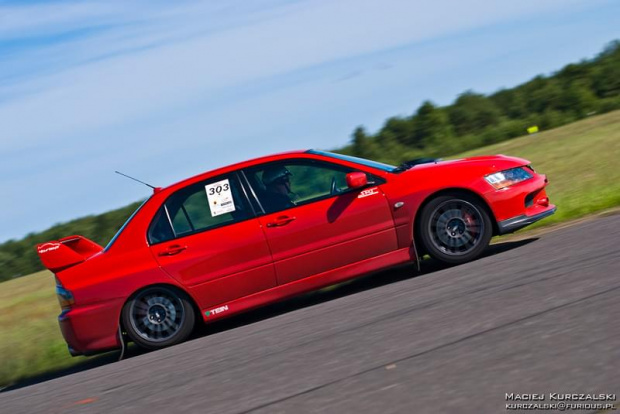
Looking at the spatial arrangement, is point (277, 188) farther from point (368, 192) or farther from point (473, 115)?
point (473, 115)

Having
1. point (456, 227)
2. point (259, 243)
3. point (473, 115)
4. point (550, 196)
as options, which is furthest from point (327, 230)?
point (473, 115)

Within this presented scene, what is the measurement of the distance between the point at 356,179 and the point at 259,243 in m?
1.16

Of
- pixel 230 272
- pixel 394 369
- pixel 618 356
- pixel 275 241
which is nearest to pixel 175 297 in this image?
pixel 230 272

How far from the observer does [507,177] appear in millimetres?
8727

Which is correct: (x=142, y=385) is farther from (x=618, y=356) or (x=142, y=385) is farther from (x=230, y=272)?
(x=618, y=356)

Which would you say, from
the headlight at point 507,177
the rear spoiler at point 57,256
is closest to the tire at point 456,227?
the headlight at point 507,177

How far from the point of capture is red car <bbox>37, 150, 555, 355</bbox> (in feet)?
27.5

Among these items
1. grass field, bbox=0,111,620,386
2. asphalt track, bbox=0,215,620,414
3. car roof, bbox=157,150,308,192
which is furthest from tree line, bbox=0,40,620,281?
asphalt track, bbox=0,215,620,414

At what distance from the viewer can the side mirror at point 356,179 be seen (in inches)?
329

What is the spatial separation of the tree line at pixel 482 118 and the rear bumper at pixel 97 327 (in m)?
19.0

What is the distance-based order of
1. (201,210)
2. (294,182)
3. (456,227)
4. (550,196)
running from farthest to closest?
1. (550,196)
2. (294,182)
3. (201,210)
4. (456,227)

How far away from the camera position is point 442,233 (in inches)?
337

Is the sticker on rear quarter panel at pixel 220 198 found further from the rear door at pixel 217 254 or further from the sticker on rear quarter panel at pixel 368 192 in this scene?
the sticker on rear quarter panel at pixel 368 192

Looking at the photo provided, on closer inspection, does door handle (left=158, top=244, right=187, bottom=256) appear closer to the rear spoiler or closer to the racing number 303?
the racing number 303
